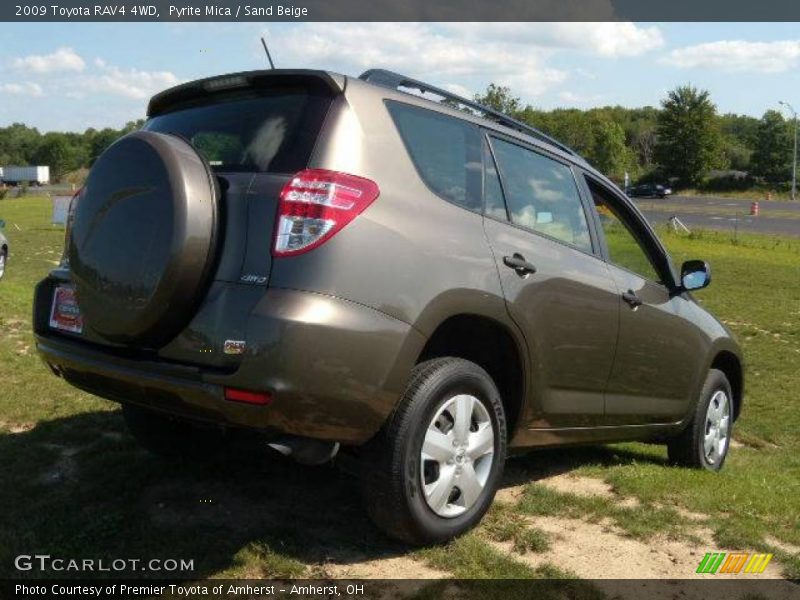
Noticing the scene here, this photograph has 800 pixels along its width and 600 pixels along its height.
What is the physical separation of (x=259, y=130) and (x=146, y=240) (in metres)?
0.65

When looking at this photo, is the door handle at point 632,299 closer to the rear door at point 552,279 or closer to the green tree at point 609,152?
the rear door at point 552,279

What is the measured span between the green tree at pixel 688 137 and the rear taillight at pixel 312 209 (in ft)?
272

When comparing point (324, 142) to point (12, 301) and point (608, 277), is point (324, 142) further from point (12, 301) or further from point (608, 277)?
point (12, 301)

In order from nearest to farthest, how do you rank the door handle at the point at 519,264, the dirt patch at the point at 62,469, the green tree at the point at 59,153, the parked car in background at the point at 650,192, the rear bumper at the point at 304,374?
the rear bumper at the point at 304,374 → the door handle at the point at 519,264 → the dirt patch at the point at 62,469 → the parked car in background at the point at 650,192 → the green tree at the point at 59,153

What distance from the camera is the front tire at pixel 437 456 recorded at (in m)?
3.04

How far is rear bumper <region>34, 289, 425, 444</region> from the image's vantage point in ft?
9.04

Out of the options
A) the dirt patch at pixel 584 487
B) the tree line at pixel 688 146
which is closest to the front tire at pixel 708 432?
the dirt patch at pixel 584 487

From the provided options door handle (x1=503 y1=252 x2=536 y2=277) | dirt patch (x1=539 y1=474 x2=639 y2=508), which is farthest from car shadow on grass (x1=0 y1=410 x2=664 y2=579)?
door handle (x1=503 y1=252 x2=536 y2=277)

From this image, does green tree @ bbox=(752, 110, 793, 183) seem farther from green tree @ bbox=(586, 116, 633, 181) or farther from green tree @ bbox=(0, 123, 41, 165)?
green tree @ bbox=(0, 123, 41, 165)

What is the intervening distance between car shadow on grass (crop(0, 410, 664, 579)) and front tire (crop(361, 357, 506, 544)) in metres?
0.23

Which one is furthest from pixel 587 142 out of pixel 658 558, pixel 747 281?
pixel 658 558

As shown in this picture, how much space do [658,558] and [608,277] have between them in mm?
1451

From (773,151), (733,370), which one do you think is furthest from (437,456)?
(773,151)

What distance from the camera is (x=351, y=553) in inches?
127
